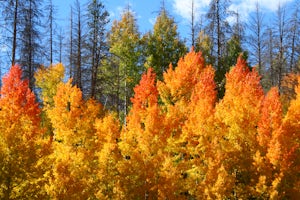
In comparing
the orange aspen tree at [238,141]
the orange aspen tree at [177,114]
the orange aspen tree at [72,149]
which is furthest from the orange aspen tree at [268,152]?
the orange aspen tree at [72,149]

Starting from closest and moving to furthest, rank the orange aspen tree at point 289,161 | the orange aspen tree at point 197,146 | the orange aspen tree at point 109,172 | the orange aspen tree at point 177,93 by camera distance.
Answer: the orange aspen tree at point 109,172 < the orange aspen tree at point 289,161 < the orange aspen tree at point 197,146 < the orange aspen tree at point 177,93

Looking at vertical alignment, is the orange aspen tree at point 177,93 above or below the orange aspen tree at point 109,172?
above

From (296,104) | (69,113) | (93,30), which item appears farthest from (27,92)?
(296,104)

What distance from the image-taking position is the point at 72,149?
26.5 meters

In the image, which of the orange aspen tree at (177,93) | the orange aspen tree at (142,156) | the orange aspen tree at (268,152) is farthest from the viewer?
the orange aspen tree at (177,93)

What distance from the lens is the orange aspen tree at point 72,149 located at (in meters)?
22.6

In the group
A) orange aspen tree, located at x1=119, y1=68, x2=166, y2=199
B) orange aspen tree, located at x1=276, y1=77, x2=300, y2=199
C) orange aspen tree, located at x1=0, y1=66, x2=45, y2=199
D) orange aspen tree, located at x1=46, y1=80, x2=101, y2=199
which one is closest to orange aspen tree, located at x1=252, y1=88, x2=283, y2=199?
orange aspen tree, located at x1=276, y1=77, x2=300, y2=199

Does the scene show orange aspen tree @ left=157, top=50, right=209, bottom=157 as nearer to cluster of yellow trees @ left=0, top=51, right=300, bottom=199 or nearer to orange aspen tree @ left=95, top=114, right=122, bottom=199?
cluster of yellow trees @ left=0, top=51, right=300, bottom=199

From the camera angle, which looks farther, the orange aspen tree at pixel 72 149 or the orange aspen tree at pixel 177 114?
the orange aspen tree at pixel 177 114

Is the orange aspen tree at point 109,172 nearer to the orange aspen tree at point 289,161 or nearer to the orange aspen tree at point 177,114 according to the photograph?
the orange aspen tree at point 177,114

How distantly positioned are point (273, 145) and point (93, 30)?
1539 centimetres

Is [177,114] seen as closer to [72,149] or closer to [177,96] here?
[177,96]

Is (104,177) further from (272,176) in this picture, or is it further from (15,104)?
(272,176)

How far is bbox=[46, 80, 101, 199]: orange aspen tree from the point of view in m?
22.6
